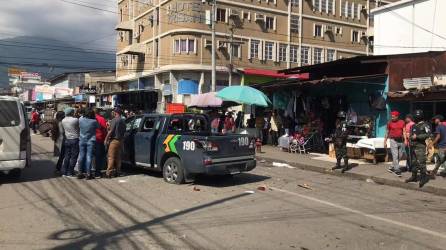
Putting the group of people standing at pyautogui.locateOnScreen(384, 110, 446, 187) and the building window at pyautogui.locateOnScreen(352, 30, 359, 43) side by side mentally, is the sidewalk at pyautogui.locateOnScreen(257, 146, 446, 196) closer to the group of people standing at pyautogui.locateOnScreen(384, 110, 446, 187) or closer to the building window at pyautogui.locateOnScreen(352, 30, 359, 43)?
the group of people standing at pyautogui.locateOnScreen(384, 110, 446, 187)

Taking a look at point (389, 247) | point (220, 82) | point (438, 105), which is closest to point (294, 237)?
point (389, 247)

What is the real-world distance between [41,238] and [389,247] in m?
4.63

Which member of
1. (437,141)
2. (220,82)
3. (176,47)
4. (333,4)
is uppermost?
(333,4)

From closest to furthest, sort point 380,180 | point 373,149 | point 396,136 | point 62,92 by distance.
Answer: point 380,180
point 396,136
point 373,149
point 62,92

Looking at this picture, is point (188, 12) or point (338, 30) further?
point (338, 30)

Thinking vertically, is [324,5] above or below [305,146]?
above

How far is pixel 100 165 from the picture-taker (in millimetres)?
12641

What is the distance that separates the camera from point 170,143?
11.7 metres

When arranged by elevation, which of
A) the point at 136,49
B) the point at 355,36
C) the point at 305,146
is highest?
the point at 355,36

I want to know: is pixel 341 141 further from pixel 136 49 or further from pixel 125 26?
pixel 125 26

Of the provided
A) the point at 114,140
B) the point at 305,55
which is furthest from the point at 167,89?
the point at 114,140

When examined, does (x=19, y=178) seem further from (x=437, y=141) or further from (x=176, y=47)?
(x=176, y=47)

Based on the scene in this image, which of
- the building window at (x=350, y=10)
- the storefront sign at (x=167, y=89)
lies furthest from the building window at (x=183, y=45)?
the building window at (x=350, y=10)

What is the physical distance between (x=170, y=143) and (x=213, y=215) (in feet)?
12.2
